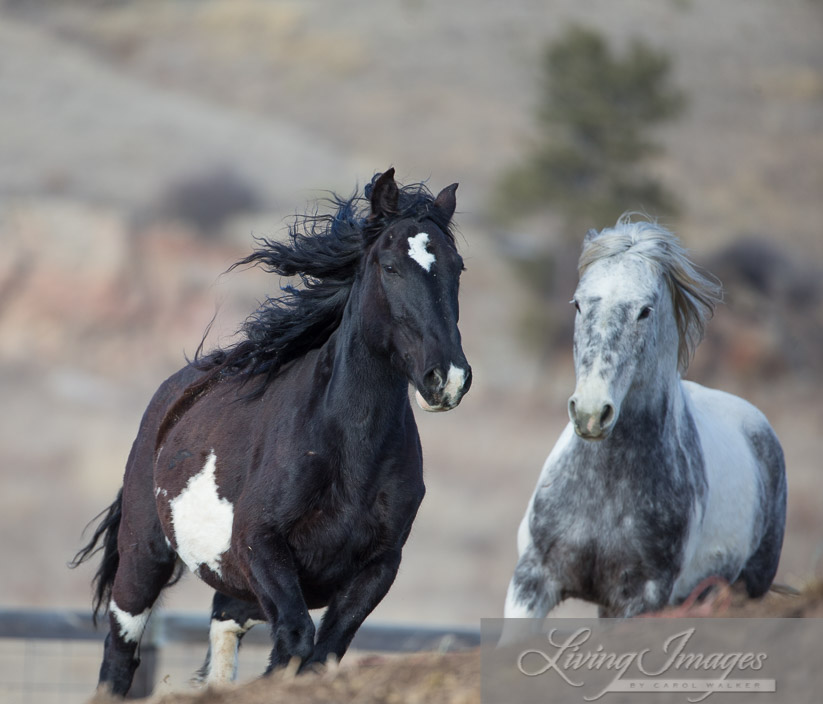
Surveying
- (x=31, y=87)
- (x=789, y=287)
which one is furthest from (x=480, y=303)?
(x=31, y=87)

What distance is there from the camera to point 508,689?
321 centimetres

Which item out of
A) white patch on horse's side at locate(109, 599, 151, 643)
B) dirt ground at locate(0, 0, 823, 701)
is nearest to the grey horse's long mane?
white patch on horse's side at locate(109, 599, 151, 643)

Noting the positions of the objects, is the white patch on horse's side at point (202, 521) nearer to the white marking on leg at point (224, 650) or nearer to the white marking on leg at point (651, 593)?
the white marking on leg at point (224, 650)

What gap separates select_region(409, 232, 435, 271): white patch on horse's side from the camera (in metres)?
4.30

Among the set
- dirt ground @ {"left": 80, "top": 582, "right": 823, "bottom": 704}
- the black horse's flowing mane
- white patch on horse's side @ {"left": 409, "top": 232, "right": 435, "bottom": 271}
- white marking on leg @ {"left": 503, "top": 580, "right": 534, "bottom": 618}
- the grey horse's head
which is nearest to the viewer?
dirt ground @ {"left": 80, "top": 582, "right": 823, "bottom": 704}

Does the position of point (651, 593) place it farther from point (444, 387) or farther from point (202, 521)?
point (202, 521)

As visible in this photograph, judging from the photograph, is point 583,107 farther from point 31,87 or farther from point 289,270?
point 289,270

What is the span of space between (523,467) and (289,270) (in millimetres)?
16590

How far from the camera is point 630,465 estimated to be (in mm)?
4754

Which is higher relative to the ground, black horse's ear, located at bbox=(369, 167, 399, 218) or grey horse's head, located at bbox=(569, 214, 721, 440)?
black horse's ear, located at bbox=(369, 167, 399, 218)

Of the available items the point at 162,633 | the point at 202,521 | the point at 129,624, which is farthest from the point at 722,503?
the point at 162,633

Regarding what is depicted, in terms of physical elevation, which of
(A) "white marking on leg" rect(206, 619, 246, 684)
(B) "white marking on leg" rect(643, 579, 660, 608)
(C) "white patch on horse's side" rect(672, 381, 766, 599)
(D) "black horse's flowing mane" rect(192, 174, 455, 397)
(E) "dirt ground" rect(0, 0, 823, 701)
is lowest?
(A) "white marking on leg" rect(206, 619, 246, 684)

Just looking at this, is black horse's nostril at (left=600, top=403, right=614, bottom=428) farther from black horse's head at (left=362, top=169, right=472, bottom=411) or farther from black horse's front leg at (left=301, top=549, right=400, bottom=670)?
black horse's front leg at (left=301, top=549, right=400, bottom=670)

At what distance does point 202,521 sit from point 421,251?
1675mm
